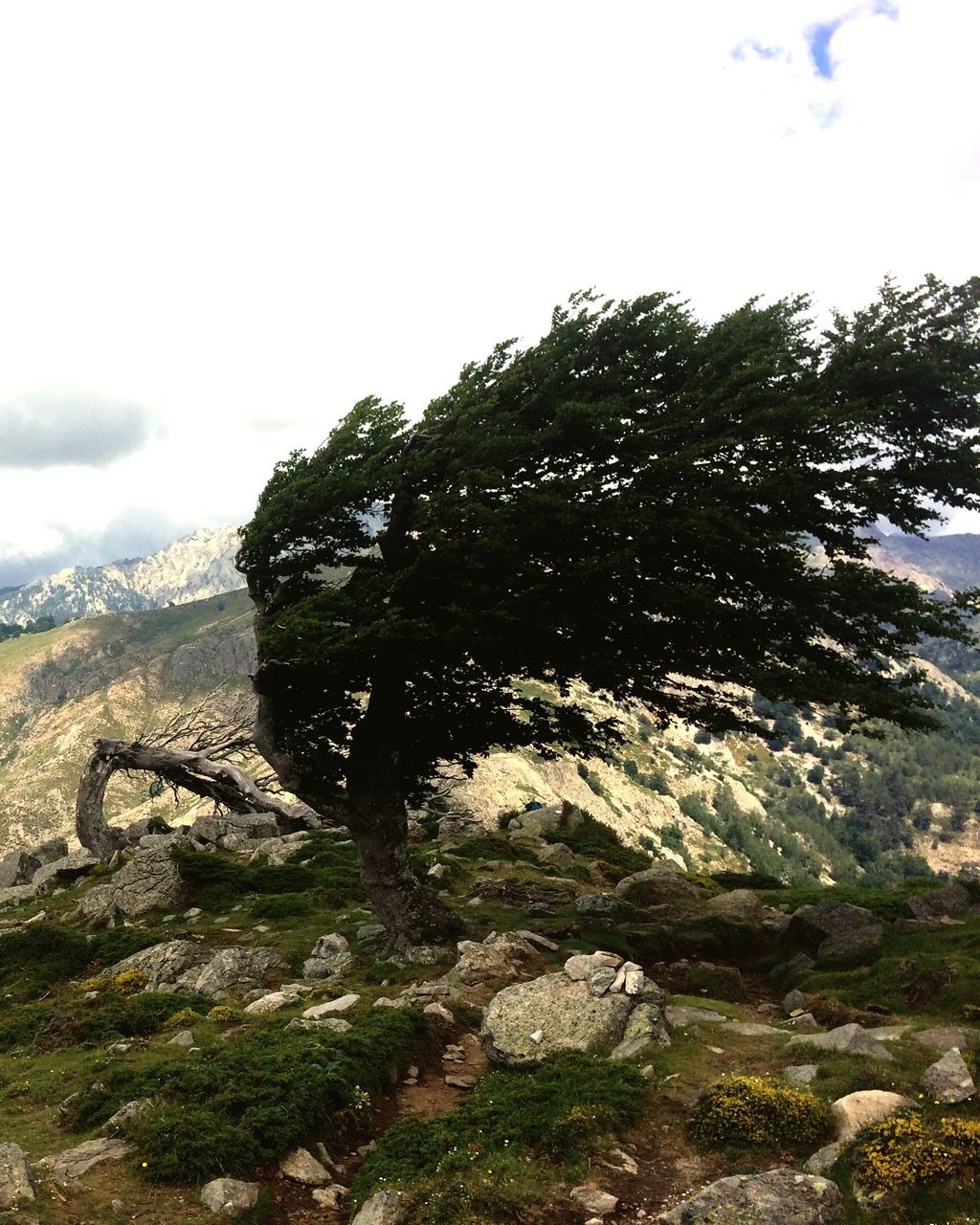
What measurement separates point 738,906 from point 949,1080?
15575 mm

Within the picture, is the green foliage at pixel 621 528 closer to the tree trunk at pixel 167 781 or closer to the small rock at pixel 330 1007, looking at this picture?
the small rock at pixel 330 1007

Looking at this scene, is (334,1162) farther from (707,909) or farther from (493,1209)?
(707,909)

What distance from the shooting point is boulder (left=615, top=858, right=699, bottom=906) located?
82.5 ft

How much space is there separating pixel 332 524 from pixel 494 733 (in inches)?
275

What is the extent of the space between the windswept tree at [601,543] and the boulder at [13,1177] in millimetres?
9717

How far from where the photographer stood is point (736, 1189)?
23.9 ft

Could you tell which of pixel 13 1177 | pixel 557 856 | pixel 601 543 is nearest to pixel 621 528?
pixel 601 543

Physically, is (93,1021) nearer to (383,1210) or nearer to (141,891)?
(383,1210)

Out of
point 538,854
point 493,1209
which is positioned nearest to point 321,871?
point 538,854

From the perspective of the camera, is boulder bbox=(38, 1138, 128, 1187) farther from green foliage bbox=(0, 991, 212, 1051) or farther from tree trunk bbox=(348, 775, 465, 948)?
tree trunk bbox=(348, 775, 465, 948)

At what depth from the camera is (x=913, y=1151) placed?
7.31m

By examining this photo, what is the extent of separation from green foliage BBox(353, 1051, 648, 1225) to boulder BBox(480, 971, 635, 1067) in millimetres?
667

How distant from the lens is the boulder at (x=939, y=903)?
20.6 meters

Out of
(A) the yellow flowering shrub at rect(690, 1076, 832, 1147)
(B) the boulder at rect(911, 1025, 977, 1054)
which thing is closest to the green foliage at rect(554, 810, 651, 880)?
(B) the boulder at rect(911, 1025, 977, 1054)
